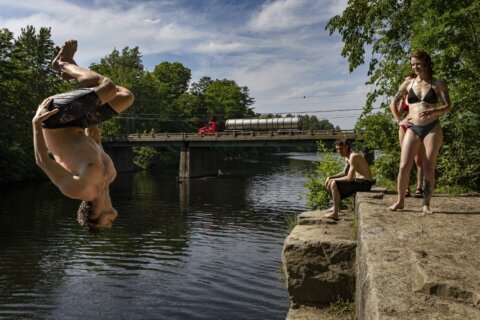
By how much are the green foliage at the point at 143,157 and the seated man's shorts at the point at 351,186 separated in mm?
62360

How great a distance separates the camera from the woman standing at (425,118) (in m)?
5.90

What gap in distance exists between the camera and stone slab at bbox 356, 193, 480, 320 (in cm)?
248

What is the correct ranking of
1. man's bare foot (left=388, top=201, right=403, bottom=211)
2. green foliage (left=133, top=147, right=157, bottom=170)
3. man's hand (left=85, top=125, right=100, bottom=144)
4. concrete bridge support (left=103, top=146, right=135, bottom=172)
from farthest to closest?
green foliage (left=133, top=147, right=157, bottom=170) < concrete bridge support (left=103, top=146, right=135, bottom=172) < man's bare foot (left=388, top=201, right=403, bottom=211) < man's hand (left=85, top=125, right=100, bottom=144)

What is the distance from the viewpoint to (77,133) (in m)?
1.86

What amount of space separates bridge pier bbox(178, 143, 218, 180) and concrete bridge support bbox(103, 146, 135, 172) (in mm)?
10610

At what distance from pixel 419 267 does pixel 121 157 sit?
2461 inches

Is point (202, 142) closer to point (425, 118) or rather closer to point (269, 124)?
point (269, 124)

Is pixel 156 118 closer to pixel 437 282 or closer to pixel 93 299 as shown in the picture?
pixel 93 299

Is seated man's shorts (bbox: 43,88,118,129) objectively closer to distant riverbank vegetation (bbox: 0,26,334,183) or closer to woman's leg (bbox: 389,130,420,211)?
woman's leg (bbox: 389,130,420,211)

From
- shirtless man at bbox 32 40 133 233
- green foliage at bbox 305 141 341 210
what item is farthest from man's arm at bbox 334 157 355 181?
shirtless man at bbox 32 40 133 233

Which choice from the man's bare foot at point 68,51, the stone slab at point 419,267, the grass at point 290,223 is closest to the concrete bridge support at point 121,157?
the grass at point 290,223

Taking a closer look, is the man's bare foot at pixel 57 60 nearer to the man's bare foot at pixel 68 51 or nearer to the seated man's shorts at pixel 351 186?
the man's bare foot at pixel 68 51

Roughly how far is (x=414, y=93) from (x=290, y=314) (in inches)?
134

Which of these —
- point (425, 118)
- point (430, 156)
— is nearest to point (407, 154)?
point (430, 156)
